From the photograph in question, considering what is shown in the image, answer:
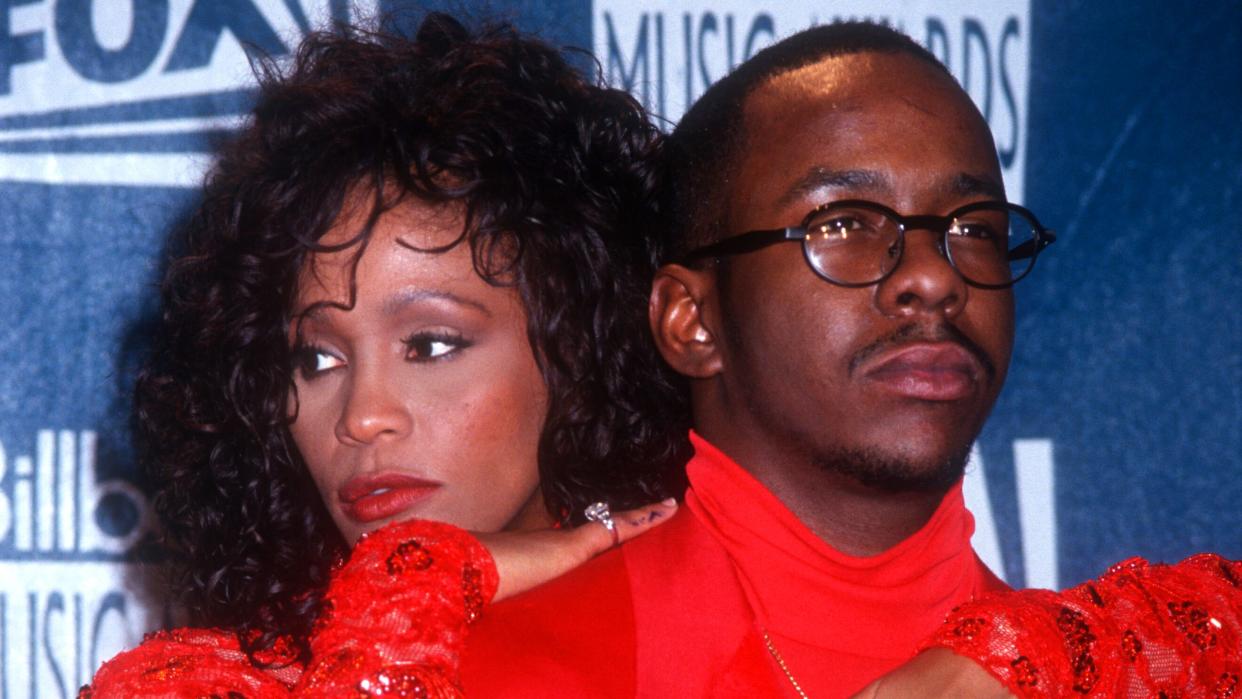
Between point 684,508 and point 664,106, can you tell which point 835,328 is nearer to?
point 684,508

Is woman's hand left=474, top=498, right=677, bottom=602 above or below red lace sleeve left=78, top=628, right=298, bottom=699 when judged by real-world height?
above

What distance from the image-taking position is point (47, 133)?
6.03 feet

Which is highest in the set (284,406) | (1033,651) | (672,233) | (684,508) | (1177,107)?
(1177,107)

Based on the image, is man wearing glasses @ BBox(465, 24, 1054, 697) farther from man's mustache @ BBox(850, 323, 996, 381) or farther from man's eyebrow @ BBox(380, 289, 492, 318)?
man's eyebrow @ BBox(380, 289, 492, 318)

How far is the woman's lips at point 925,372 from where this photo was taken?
1.26 m

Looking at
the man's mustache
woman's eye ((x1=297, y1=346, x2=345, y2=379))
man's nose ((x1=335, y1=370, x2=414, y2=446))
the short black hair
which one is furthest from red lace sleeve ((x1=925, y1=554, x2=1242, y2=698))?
woman's eye ((x1=297, y1=346, x2=345, y2=379))

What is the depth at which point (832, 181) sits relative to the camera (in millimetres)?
1305

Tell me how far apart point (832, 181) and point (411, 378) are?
463 mm

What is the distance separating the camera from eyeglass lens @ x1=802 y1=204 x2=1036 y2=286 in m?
1.28

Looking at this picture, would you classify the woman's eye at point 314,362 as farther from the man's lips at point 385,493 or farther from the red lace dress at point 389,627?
the red lace dress at point 389,627

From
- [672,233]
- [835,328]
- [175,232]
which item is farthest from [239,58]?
[835,328]

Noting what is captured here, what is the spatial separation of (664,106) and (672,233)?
555 millimetres

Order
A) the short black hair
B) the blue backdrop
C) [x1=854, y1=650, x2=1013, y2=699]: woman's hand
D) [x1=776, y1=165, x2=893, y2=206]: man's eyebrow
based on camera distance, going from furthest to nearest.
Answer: the blue backdrop, the short black hair, [x1=776, y1=165, x2=893, y2=206]: man's eyebrow, [x1=854, y1=650, x2=1013, y2=699]: woman's hand

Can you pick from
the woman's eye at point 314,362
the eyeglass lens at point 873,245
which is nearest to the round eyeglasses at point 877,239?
the eyeglass lens at point 873,245
